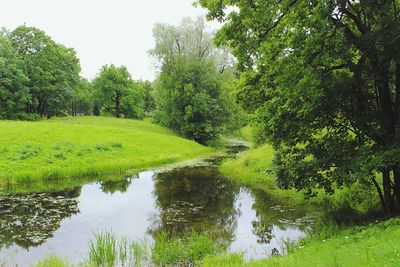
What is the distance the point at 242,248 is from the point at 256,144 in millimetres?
28985

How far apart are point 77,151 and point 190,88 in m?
23.3

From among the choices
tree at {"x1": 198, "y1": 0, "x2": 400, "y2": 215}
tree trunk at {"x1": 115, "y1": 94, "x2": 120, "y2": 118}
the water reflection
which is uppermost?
tree trunk at {"x1": 115, "y1": 94, "x2": 120, "y2": 118}

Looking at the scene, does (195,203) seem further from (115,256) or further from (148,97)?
(148,97)

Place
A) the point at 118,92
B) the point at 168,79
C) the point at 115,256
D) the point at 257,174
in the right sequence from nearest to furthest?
1. the point at 115,256
2. the point at 257,174
3. the point at 168,79
4. the point at 118,92

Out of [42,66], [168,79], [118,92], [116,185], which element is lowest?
[116,185]

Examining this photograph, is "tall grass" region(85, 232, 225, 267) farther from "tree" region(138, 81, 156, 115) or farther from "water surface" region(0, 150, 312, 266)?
"tree" region(138, 81, 156, 115)

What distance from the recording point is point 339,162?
1324 centimetres

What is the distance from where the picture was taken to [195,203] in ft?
68.1

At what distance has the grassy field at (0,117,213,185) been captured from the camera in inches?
1104

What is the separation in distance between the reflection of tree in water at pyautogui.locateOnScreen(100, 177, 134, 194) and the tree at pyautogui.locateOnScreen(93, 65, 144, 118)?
57.4 meters

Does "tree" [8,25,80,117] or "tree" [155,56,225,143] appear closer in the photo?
"tree" [155,56,225,143]

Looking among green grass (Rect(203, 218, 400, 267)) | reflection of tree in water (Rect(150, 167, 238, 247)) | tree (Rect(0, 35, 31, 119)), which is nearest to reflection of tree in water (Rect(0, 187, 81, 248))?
reflection of tree in water (Rect(150, 167, 238, 247))

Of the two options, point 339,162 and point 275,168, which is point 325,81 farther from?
point 275,168

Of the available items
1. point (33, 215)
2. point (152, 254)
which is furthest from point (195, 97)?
point (152, 254)
